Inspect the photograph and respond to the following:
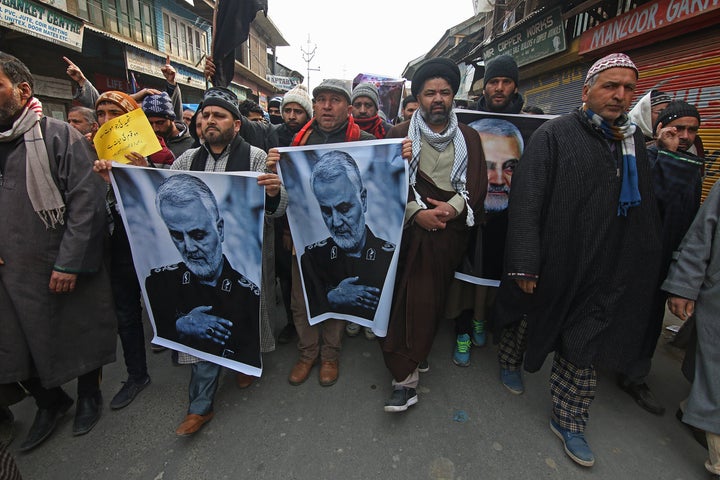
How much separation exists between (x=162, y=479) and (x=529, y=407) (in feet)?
7.32

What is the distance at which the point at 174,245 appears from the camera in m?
2.13

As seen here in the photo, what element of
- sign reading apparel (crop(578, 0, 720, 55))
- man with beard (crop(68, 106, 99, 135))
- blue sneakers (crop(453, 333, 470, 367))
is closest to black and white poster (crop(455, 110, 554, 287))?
blue sneakers (crop(453, 333, 470, 367))

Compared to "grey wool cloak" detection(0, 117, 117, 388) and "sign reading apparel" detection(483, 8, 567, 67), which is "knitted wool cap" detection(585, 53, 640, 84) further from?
"sign reading apparel" detection(483, 8, 567, 67)

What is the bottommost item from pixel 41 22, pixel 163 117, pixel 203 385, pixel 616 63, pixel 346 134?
pixel 203 385

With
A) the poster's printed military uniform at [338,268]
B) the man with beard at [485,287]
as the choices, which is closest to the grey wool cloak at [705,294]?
the man with beard at [485,287]

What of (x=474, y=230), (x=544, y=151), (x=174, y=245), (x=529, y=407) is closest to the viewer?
(x=544, y=151)

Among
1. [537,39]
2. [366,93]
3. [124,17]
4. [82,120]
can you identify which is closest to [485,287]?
[366,93]

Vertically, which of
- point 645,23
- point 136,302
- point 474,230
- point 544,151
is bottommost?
point 136,302

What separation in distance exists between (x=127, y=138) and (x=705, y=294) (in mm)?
3406

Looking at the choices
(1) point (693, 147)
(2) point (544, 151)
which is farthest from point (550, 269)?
(1) point (693, 147)

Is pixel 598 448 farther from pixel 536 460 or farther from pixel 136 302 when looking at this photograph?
pixel 136 302

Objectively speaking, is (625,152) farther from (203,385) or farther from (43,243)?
(43,243)

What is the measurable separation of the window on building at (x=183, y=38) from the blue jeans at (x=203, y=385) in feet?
57.0

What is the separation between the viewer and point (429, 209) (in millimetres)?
2197
